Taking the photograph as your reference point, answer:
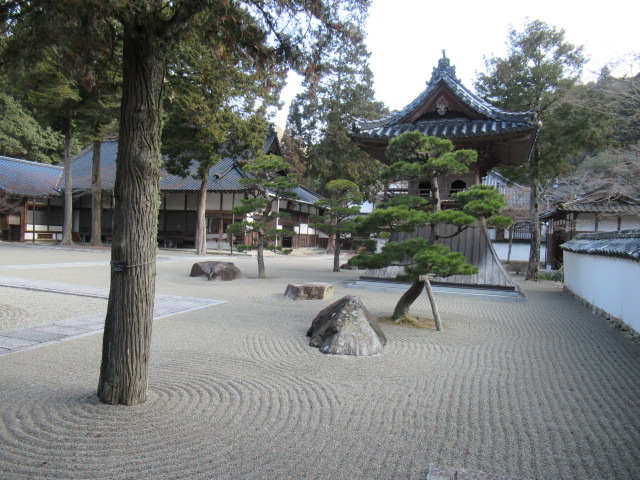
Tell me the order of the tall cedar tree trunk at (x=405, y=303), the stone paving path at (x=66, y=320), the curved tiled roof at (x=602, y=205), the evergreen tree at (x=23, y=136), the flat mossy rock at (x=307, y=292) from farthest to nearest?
the evergreen tree at (x=23, y=136) < the curved tiled roof at (x=602, y=205) < the flat mossy rock at (x=307, y=292) < the tall cedar tree trunk at (x=405, y=303) < the stone paving path at (x=66, y=320)

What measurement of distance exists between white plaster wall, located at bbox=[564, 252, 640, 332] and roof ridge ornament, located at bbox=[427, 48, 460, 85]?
597 centimetres

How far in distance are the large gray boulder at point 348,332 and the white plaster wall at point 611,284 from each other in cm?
391

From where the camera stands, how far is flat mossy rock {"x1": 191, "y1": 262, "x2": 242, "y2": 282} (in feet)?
38.8

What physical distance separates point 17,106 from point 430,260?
1273 inches

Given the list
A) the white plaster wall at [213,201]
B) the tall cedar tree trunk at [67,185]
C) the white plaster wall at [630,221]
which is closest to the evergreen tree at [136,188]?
the white plaster wall at [630,221]

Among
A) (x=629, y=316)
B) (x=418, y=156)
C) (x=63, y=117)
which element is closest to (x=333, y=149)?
(x=63, y=117)

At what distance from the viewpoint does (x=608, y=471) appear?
247cm

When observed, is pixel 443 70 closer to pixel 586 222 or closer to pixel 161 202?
pixel 586 222

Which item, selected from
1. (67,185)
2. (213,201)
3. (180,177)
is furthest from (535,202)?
(67,185)

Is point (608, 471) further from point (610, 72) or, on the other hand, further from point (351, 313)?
point (610, 72)

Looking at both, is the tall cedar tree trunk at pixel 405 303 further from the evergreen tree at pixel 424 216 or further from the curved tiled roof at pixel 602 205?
the curved tiled roof at pixel 602 205

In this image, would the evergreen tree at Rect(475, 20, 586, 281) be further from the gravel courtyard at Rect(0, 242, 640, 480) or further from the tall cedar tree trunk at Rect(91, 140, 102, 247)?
the tall cedar tree trunk at Rect(91, 140, 102, 247)

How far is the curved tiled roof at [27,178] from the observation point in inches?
976

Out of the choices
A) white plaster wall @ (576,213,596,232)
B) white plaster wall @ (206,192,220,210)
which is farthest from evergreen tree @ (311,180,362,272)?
white plaster wall @ (206,192,220,210)
